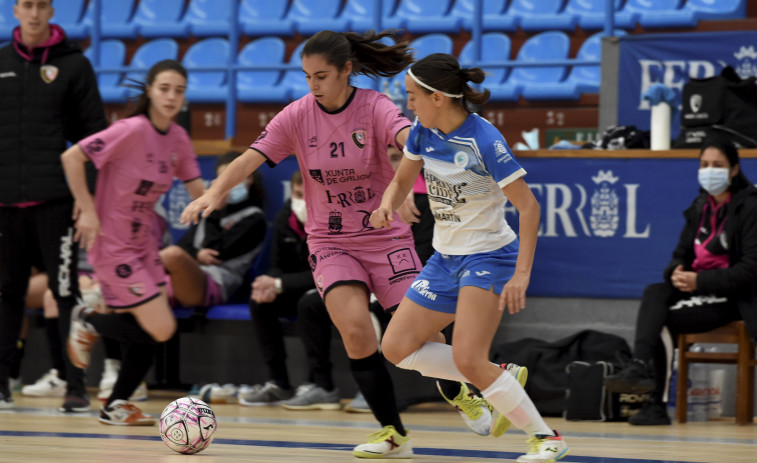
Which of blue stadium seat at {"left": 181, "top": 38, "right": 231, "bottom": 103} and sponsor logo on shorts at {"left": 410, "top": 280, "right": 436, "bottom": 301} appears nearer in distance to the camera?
sponsor logo on shorts at {"left": 410, "top": 280, "right": 436, "bottom": 301}

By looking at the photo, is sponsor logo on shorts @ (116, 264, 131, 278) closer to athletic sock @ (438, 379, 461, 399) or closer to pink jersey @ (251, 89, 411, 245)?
pink jersey @ (251, 89, 411, 245)

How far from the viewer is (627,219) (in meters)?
7.32

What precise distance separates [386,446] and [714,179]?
3.02 m

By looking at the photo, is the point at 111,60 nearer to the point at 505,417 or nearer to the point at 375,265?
the point at 375,265

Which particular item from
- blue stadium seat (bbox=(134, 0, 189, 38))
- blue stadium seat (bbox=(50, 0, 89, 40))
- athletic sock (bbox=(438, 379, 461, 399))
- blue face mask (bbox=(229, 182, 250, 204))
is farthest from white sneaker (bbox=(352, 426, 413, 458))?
blue stadium seat (bbox=(50, 0, 89, 40))

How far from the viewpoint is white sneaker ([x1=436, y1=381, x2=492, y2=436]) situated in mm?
4852

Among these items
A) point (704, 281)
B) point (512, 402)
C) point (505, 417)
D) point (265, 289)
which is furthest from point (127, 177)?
point (704, 281)

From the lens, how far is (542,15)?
1241 centimetres

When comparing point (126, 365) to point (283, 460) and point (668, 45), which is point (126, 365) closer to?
point (283, 460)

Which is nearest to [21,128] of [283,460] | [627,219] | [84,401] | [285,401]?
[84,401]

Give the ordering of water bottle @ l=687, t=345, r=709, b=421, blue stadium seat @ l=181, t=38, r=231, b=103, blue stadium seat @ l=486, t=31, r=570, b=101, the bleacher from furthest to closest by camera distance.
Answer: blue stadium seat @ l=181, t=38, r=231, b=103
blue stadium seat @ l=486, t=31, r=570, b=101
the bleacher
water bottle @ l=687, t=345, r=709, b=421

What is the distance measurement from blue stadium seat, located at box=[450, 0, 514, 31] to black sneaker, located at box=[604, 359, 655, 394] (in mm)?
6813

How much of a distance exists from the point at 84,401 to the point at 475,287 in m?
3.12

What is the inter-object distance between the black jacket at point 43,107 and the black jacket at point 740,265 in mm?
3561
